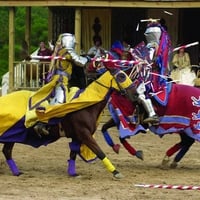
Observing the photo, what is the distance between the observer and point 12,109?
1095cm

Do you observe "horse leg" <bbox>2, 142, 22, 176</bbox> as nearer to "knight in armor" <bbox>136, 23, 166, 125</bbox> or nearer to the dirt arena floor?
the dirt arena floor

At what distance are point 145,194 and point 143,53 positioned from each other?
3.01 metres

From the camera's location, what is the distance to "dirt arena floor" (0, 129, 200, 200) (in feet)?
31.0

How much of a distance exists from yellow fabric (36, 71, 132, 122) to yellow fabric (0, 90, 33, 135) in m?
0.33

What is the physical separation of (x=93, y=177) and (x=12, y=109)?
4.51 feet

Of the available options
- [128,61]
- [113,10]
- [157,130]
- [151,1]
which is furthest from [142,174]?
[113,10]

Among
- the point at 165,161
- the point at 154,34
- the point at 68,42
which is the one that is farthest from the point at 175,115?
the point at 68,42

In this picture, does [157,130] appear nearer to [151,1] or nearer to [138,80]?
[138,80]

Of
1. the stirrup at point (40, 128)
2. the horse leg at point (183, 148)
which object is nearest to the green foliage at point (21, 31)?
the horse leg at point (183, 148)

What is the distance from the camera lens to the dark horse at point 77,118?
10.7m

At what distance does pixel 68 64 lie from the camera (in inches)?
436

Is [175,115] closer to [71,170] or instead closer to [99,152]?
[99,152]

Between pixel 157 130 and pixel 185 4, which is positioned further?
pixel 185 4

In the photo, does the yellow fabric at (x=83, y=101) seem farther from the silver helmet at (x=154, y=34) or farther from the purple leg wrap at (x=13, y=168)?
the silver helmet at (x=154, y=34)
